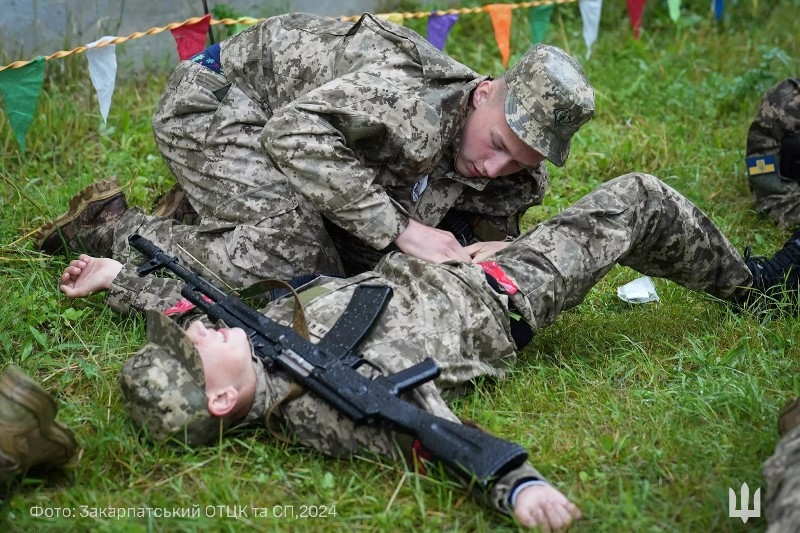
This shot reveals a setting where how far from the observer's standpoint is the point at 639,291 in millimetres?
4461

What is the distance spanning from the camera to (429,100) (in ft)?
12.5

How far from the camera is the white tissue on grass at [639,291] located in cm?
441

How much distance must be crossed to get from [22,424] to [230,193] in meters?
1.76

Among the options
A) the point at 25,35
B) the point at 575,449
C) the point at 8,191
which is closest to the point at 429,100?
the point at 575,449

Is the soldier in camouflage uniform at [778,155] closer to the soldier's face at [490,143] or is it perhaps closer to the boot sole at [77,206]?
the soldier's face at [490,143]

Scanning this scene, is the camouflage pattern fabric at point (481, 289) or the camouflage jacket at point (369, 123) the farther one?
the camouflage jacket at point (369, 123)

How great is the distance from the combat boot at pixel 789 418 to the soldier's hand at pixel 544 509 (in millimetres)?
713

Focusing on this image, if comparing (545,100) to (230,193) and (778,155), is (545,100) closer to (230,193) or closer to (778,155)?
(230,193)

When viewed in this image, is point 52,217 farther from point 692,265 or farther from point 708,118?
point 708,118

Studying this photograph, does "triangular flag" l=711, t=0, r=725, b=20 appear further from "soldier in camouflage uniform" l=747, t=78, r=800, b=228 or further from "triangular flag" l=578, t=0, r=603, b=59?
"soldier in camouflage uniform" l=747, t=78, r=800, b=228

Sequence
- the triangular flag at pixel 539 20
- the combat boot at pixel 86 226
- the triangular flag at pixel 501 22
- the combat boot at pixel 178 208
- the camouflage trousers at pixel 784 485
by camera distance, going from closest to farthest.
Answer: the camouflage trousers at pixel 784 485 < the combat boot at pixel 86 226 < the combat boot at pixel 178 208 < the triangular flag at pixel 501 22 < the triangular flag at pixel 539 20

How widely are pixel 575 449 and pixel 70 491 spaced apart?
5.32ft

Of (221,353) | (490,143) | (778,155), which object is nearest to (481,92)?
(490,143)

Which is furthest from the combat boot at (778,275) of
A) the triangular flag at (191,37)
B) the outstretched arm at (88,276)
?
the triangular flag at (191,37)
